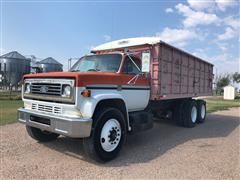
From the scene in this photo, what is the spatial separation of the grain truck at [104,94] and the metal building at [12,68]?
95.3 feet

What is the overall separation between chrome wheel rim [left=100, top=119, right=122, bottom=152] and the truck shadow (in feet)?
1.08

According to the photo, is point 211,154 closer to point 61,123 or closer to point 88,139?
point 88,139

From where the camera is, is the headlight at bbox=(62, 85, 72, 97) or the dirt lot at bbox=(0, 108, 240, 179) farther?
the headlight at bbox=(62, 85, 72, 97)

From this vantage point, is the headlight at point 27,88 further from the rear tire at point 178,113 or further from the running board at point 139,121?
the rear tire at point 178,113

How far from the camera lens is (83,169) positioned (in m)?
5.30

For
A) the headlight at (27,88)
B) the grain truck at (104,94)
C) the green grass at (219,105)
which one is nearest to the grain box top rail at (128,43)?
the grain truck at (104,94)

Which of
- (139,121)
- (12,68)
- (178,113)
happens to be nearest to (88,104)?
(139,121)

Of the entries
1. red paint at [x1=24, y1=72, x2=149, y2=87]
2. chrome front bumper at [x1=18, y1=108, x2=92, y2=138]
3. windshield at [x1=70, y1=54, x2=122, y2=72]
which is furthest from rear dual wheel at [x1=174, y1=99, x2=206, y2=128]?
chrome front bumper at [x1=18, y1=108, x2=92, y2=138]

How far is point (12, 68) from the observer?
36156 mm

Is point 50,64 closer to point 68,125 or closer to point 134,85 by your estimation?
point 134,85

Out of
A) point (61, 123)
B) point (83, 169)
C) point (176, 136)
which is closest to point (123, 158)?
point (83, 169)

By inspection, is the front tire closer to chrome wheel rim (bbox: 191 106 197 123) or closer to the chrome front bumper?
Answer: the chrome front bumper

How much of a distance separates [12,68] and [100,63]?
105 ft

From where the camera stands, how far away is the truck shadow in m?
6.22
